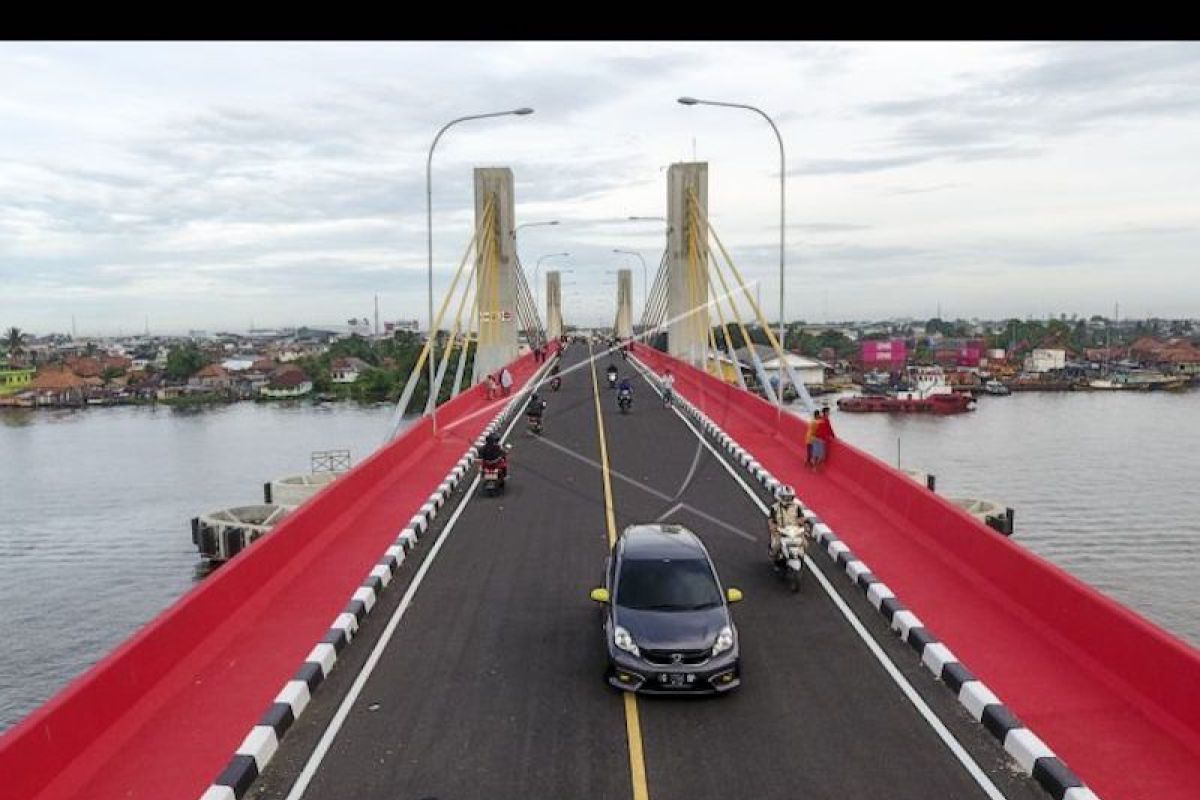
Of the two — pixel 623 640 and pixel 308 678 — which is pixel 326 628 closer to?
pixel 308 678

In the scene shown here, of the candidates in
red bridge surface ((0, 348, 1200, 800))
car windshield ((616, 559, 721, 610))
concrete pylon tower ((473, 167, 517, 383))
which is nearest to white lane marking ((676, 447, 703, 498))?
red bridge surface ((0, 348, 1200, 800))

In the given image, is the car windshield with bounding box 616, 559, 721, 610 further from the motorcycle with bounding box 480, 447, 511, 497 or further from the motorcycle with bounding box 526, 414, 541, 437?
the motorcycle with bounding box 526, 414, 541, 437

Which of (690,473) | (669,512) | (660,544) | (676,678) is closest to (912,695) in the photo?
(676,678)

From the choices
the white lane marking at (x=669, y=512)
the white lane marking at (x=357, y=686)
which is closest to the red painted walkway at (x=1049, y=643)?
the white lane marking at (x=669, y=512)

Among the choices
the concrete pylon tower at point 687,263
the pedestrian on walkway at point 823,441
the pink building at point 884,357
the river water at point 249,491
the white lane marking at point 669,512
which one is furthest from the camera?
the pink building at point 884,357

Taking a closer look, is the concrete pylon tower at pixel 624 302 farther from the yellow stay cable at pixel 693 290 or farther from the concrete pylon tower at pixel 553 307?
Answer: the yellow stay cable at pixel 693 290

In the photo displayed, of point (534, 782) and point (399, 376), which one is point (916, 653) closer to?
point (534, 782)

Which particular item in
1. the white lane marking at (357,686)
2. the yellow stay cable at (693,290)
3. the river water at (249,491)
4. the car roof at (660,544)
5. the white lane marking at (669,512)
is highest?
the yellow stay cable at (693,290)
